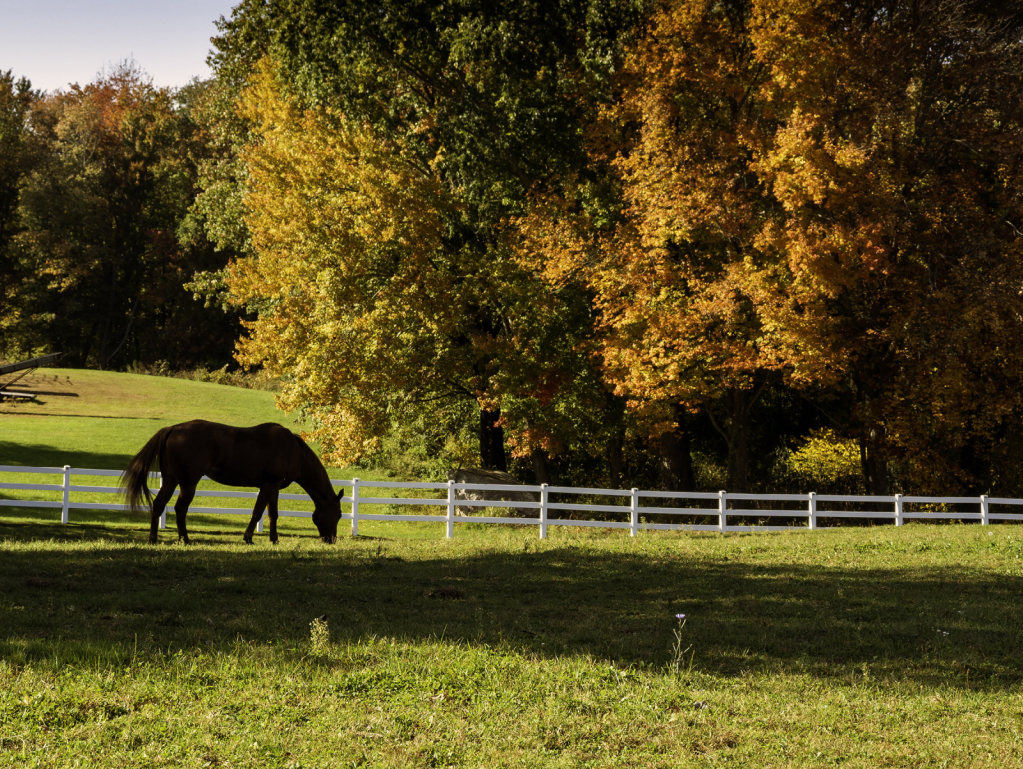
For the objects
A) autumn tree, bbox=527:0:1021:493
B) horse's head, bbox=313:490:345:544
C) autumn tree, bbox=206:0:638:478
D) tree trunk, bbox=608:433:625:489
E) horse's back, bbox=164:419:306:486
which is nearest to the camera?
horse's back, bbox=164:419:306:486

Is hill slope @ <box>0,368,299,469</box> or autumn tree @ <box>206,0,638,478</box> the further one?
hill slope @ <box>0,368,299,469</box>

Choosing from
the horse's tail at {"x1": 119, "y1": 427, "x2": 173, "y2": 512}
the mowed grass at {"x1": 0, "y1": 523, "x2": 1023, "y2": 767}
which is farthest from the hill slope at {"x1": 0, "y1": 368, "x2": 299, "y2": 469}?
the mowed grass at {"x1": 0, "y1": 523, "x2": 1023, "y2": 767}

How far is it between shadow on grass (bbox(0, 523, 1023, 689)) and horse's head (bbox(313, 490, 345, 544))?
212 centimetres

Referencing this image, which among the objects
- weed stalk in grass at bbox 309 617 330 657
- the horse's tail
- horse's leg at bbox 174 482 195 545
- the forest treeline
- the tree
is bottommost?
weed stalk in grass at bbox 309 617 330 657

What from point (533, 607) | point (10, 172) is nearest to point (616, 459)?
point (533, 607)

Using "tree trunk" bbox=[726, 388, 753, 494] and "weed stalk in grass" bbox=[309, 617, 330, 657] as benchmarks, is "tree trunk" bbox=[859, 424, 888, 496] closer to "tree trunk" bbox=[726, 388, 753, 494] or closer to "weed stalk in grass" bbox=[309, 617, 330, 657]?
"tree trunk" bbox=[726, 388, 753, 494]

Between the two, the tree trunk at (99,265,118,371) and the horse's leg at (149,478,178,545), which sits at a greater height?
the tree trunk at (99,265,118,371)

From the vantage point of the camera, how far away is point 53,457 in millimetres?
26625

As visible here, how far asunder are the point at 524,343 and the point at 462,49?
7200 mm

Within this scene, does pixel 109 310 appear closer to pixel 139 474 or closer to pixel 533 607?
pixel 139 474

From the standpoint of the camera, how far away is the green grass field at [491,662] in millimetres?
5238

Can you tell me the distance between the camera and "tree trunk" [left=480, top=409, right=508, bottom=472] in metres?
26.1

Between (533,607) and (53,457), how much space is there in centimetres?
2231

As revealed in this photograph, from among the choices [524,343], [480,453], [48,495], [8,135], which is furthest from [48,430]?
[8,135]
